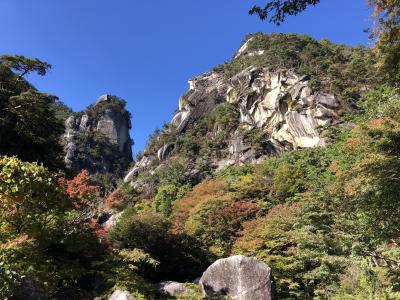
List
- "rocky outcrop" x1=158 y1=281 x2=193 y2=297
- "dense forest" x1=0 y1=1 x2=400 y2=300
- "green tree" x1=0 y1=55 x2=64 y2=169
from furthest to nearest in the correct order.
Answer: "green tree" x1=0 y1=55 x2=64 y2=169 < "rocky outcrop" x1=158 y1=281 x2=193 y2=297 < "dense forest" x1=0 y1=1 x2=400 y2=300

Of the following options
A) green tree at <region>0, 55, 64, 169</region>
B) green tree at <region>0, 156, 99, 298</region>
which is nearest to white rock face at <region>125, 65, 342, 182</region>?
green tree at <region>0, 55, 64, 169</region>

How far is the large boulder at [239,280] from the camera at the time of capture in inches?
468

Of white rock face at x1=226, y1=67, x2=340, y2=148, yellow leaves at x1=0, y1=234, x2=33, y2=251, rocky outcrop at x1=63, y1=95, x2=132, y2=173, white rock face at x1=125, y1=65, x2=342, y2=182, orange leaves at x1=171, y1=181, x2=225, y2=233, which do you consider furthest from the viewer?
rocky outcrop at x1=63, y1=95, x2=132, y2=173

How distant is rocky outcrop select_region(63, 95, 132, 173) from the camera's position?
211 feet

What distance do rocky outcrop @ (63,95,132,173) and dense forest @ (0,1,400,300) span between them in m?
16.4

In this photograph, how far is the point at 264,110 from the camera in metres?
44.4

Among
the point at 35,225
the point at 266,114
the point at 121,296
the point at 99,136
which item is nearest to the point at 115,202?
the point at 266,114

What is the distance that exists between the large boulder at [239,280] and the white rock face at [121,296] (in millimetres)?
3012

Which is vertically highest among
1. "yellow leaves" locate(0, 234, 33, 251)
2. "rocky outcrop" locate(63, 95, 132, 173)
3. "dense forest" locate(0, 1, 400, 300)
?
"rocky outcrop" locate(63, 95, 132, 173)

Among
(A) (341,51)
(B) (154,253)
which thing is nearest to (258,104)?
(A) (341,51)

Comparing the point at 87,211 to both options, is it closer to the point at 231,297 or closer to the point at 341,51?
the point at 231,297

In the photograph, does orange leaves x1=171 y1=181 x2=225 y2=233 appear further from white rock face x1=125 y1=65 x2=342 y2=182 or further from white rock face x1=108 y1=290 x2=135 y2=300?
white rock face x1=108 y1=290 x2=135 y2=300

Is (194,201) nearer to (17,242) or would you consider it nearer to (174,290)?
(174,290)

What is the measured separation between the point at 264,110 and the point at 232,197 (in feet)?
73.3
